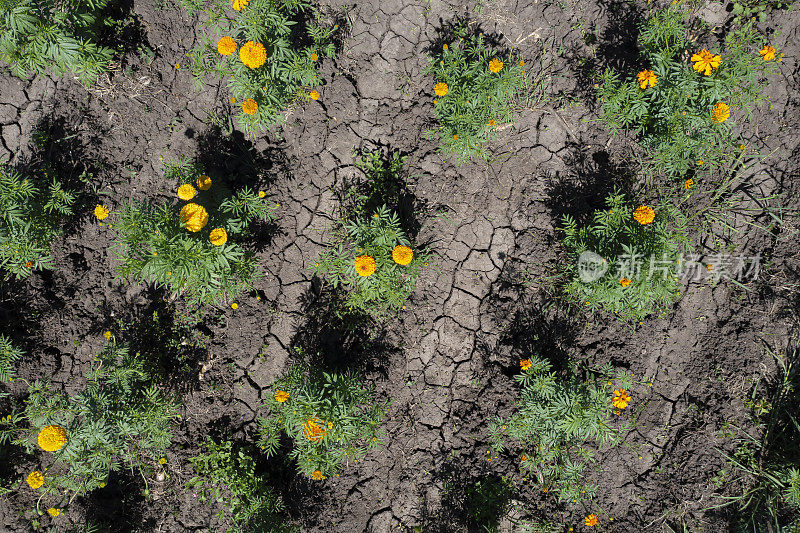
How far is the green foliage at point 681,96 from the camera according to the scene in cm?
414

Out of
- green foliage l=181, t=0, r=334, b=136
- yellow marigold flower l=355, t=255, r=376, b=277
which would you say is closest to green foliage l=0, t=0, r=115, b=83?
green foliage l=181, t=0, r=334, b=136

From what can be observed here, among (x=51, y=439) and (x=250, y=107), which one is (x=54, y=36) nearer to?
(x=250, y=107)

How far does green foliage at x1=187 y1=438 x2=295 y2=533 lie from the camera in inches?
166

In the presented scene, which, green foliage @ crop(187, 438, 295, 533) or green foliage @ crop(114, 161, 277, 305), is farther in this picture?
green foliage @ crop(187, 438, 295, 533)

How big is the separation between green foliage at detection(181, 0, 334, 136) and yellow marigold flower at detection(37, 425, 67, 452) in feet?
9.99

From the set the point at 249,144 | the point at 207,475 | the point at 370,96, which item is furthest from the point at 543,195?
the point at 207,475

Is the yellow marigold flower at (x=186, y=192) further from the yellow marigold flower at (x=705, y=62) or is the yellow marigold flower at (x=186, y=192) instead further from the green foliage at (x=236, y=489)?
the yellow marigold flower at (x=705, y=62)

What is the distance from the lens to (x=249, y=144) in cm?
448

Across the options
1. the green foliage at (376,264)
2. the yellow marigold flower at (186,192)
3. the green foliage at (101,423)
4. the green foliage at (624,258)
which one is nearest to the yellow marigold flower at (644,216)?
the green foliage at (624,258)

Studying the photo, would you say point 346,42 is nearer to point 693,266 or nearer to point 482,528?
point 693,266

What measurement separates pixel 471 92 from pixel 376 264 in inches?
69.8

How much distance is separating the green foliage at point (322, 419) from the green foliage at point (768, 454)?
353 centimetres

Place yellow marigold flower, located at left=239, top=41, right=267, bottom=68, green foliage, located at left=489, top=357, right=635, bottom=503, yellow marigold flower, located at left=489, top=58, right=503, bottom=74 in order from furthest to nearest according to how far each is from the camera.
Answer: green foliage, located at left=489, top=357, right=635, bottom=503
yellow marigold flower, located at left=489, top=58, right=503, bottom=74
yellow marigold flower, located at left=239, top=41, right=267, bottom=68

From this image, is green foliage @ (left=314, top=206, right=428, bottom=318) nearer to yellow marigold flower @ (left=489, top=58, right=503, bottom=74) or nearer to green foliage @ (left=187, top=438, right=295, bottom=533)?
yellow marigold flower @ (left=489, top=58, right=503, bottom=74)
